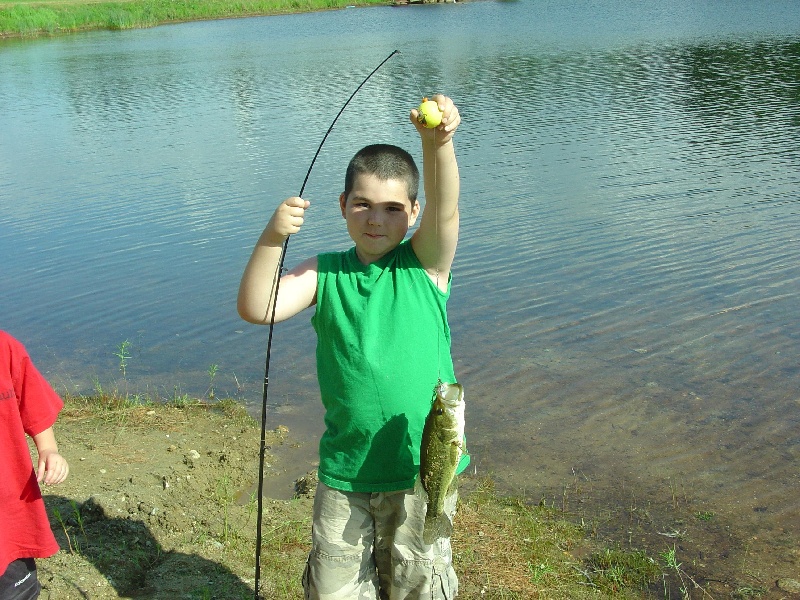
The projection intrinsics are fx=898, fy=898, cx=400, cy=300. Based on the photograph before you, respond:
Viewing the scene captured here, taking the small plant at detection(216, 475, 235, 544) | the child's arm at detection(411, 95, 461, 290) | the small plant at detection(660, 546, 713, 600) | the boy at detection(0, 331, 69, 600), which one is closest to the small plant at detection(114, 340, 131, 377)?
the small plant at detection(216, 475, 235, 544)

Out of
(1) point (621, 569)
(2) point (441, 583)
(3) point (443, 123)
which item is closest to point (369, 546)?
(2) point (441, 583)

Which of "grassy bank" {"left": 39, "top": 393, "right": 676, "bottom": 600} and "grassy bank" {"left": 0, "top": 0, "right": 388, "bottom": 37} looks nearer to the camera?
"grassy bank" {"left": 39, "top": 393, "right": 676, "bottom": 600}

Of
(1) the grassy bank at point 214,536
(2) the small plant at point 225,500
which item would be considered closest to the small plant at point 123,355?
(1) the grassy bank at point 214,536

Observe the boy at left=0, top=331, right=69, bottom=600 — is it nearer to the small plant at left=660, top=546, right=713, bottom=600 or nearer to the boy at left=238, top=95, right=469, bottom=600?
the boy at left=238, top=95, right=469, bottom=600

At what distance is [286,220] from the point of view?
8.77 feet

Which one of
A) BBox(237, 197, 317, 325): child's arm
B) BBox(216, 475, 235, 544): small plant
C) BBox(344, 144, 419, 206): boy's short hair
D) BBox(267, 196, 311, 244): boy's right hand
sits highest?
BBox(344, 144, 419, 206): boy's short hair

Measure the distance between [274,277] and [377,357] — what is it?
1.35 ft

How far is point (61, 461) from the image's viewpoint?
117 inches

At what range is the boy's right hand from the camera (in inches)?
105

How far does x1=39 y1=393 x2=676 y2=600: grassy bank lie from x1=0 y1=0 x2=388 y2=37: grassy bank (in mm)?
41482

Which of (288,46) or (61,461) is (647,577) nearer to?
(61,461)

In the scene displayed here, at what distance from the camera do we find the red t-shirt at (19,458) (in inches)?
112

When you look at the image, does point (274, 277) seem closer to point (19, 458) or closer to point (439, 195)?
point (439, 195)

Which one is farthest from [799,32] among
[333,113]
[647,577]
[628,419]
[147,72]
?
[647,577]
